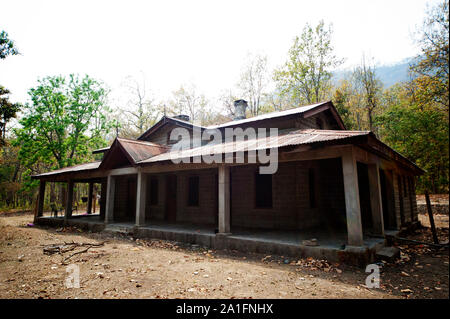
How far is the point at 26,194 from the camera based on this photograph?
28172mm

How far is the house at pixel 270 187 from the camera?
638cm

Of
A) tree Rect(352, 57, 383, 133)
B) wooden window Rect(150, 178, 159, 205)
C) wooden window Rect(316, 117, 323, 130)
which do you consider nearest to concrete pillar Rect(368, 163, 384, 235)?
wooden window Rect(316, 117, 323, 130)

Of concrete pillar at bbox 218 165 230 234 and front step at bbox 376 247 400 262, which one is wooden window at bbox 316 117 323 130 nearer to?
concrete pillar at bbox 218 165 230 234

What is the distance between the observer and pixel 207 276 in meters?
5.19

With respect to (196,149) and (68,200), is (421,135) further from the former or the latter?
(68,200)

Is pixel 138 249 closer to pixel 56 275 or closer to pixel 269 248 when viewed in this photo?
pixel 56 275

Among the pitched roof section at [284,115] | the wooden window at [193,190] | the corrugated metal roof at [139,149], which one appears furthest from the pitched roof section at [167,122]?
the wooden window at [193,190]

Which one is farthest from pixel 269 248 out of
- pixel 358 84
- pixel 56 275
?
pixel 358 84

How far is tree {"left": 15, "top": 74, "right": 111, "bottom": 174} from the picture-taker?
827 inches

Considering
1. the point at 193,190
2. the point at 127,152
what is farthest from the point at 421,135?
the point at 127,152

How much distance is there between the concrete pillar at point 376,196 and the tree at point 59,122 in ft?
77.7

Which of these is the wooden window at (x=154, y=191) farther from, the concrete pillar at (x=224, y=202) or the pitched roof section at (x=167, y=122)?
the concrete pillar at (x=224, y=202)

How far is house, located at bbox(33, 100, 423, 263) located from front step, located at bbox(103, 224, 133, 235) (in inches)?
2.5

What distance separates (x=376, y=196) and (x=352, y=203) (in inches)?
86.1
